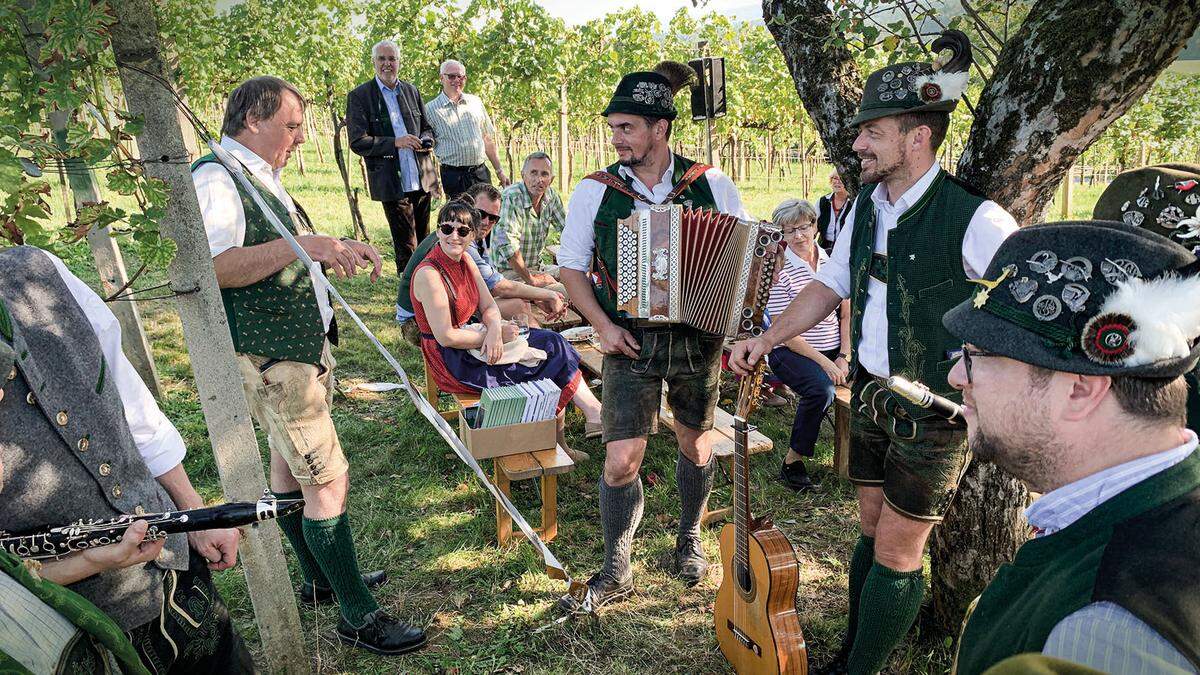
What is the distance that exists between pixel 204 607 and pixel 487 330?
277 centimetres

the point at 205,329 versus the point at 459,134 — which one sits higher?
the point at 459,134

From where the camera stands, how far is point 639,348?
3.36 metres

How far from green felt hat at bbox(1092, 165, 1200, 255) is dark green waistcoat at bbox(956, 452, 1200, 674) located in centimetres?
127

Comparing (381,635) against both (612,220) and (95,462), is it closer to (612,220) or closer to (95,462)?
(95,462)

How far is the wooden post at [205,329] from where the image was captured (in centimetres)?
198

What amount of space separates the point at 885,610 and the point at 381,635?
200cm

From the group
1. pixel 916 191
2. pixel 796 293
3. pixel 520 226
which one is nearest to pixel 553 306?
pixel 520 226

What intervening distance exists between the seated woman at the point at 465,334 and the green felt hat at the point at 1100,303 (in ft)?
11.6

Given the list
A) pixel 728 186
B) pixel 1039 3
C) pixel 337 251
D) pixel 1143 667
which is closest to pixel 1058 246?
pixel 1143 667

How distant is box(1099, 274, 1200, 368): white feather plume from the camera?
1148 mm

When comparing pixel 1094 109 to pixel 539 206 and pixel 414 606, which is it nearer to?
pixel 414 606

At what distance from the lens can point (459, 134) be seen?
27.3 ft

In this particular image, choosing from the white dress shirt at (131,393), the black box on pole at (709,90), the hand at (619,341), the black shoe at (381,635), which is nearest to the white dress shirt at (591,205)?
the hand at (619,341)

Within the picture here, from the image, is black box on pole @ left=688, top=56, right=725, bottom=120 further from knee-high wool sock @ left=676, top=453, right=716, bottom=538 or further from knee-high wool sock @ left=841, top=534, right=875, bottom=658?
knee-high wool sock @ left=841, top=534, right=875, bottom=658
